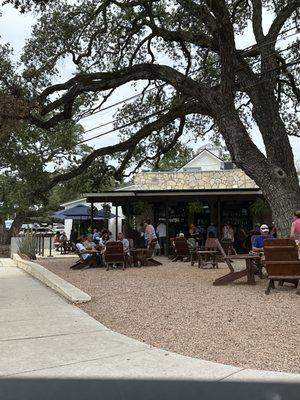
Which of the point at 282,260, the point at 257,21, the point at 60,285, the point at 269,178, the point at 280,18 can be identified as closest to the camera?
the point at 282,260

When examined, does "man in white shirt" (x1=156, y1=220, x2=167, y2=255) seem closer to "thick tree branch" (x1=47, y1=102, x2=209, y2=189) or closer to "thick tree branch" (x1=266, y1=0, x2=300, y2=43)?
"thick tree branch" (x1=47, y1=102, x2=209, y2=189)

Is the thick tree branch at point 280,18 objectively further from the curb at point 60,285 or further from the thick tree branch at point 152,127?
the curb at point 60,285

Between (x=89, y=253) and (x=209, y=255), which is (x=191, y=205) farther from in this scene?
(x=89, y=253)

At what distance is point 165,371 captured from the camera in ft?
17.8

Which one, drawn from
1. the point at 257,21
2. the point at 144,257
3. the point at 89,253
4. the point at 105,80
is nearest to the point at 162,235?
the point at 144,257

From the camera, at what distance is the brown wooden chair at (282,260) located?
33.5 ft

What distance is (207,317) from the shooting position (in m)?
8.14

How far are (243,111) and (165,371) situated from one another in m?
17.5

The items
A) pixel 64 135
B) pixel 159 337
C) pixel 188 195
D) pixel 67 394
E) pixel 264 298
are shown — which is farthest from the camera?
pixel 188 195

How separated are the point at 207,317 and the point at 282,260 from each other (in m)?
2.78

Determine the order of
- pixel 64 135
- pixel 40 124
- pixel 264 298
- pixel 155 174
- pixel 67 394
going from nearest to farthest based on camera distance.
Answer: pixel 67 394 → pixel 264 298 → pixel 40 124 → pixel 64 135 → pixel 155 174

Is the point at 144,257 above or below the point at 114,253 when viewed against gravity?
below

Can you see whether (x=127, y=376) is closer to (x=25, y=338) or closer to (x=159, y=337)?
(x=159, y=337)

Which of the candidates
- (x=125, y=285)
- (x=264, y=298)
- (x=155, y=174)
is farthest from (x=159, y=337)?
(x=155, y=174)
